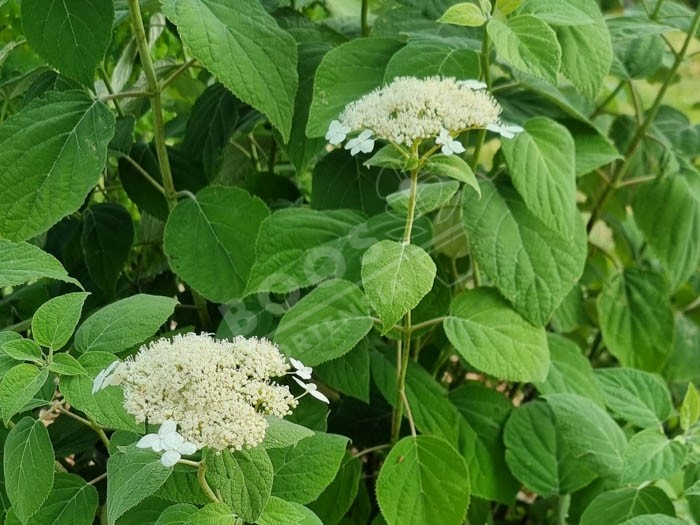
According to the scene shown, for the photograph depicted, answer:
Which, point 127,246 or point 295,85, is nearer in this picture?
point 295,85

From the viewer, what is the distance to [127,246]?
93cm

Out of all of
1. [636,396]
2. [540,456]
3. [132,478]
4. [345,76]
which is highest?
[345,76]

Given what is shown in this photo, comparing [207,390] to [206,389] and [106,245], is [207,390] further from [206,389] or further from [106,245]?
[106,245]

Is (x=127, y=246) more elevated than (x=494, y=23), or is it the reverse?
(x=494, y=23)

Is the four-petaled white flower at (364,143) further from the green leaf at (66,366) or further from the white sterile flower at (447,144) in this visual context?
the green leaf at (66,366)

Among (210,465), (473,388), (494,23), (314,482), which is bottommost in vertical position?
(473,388)

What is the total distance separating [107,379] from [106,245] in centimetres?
43

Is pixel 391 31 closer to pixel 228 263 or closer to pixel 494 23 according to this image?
pixel 494 23

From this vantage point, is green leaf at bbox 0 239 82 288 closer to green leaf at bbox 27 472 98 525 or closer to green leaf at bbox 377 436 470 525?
green leaf at bbox 27 472 98 525

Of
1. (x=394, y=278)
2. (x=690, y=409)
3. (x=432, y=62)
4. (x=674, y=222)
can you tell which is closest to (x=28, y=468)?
(x=394, y=278)

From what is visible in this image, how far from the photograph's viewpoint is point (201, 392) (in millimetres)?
483

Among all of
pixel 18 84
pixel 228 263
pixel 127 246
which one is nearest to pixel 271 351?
pixel 228 263

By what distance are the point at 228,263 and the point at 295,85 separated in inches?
7.1

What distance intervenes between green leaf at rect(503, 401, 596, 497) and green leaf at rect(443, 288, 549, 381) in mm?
131
